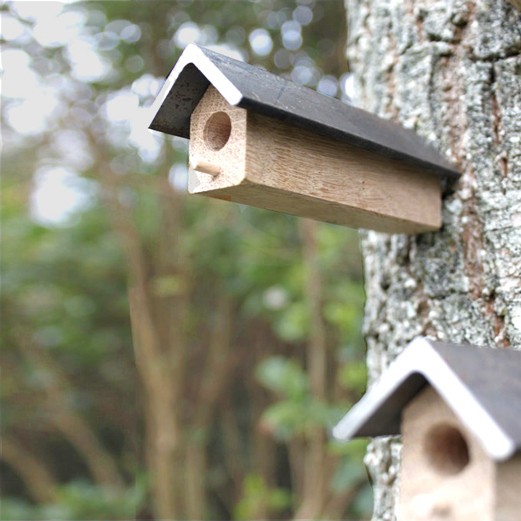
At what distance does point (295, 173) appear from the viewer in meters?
0.71

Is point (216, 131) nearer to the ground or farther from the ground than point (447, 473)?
farther from the ground

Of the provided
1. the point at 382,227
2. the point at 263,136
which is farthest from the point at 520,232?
the point at 263,136

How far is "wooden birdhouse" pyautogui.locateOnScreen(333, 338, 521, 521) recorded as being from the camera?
0.52m

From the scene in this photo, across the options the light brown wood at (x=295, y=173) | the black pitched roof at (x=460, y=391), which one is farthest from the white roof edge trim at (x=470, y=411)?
the light brown wood at (x=295, y=173)

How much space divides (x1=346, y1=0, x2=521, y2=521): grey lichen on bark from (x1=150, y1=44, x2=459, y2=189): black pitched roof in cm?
8

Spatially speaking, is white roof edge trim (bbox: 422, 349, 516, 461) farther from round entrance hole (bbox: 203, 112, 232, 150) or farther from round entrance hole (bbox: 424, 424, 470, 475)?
round entrance hole (bbox: 203, 112, 232, 150)

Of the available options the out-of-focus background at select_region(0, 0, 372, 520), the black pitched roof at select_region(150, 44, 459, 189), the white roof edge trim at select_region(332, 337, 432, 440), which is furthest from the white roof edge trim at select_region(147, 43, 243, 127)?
the out-of-focus background at select_region(0, 0, 372, 520)

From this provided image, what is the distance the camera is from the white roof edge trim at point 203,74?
0.63 metres

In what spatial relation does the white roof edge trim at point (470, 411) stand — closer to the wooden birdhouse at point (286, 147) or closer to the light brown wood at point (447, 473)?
the light brown wood at point (447, 473)

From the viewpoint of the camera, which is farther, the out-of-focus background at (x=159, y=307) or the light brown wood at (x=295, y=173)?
the out-of-focus background at (x=159, y=307)

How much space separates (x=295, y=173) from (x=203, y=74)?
0.42ft

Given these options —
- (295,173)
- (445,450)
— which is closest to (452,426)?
(445,450)

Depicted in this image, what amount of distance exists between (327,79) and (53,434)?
2.47m

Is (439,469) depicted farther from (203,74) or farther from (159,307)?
(159,307)
